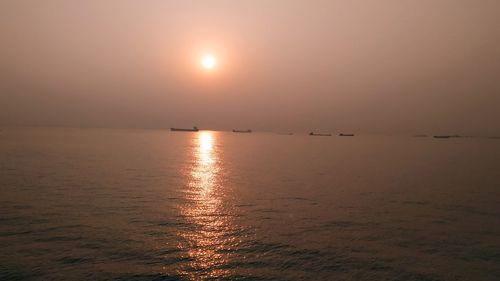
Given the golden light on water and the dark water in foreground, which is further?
the golden light on water

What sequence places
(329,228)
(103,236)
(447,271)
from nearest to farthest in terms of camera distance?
(447,271) < (103,236) < (329,228)

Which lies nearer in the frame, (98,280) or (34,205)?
(98,280)

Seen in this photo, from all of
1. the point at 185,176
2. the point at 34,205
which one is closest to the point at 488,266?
the point at 34,205

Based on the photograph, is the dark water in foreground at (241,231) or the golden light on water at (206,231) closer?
the dark water in foreground at (241,231)

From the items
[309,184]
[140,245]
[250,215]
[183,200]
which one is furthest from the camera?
[309,184]

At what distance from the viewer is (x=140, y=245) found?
18641 millimetres

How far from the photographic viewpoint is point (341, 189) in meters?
40.0

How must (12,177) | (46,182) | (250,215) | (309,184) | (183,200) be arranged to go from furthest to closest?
(309,184)
(12,177)
(46,182)
(183,200)
(250,215)

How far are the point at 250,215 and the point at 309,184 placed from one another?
1891 cm

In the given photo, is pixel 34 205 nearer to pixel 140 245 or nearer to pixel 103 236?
pixel 103 236

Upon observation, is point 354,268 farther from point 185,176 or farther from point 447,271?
point 185,176

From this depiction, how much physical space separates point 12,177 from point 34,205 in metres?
17.9

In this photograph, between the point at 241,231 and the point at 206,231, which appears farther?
the point at 241,231

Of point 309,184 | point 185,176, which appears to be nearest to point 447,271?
point 309,184
